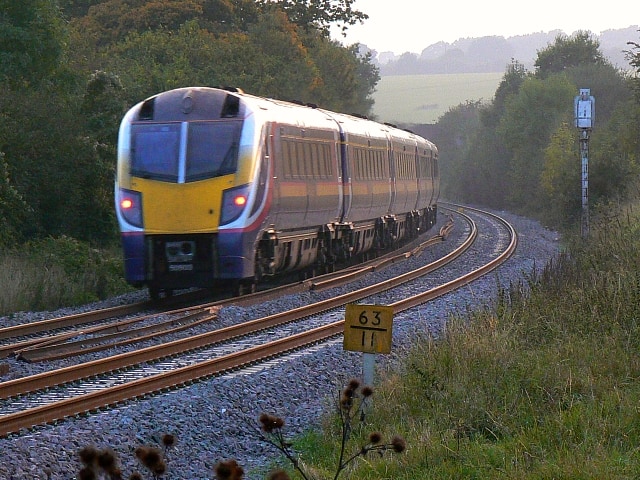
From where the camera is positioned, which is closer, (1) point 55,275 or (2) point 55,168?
(1) point 55,275

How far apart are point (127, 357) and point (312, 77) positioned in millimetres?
38671

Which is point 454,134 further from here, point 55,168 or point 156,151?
point 156,151

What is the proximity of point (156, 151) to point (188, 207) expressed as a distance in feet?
3.33

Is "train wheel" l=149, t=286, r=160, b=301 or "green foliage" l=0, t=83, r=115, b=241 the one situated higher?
"green foliage" l=0, t=83, r=115, b=241

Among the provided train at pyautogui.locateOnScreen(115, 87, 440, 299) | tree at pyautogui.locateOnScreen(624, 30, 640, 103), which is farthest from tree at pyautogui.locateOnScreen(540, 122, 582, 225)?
train at pyautogui.locateOnScreen(115, 87, 440, 299)

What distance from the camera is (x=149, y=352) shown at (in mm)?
11391

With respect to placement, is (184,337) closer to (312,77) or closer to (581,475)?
(581,475)

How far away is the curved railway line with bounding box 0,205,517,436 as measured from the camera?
9062mm

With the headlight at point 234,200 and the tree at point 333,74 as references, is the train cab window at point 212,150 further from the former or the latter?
the tree at point 333,74

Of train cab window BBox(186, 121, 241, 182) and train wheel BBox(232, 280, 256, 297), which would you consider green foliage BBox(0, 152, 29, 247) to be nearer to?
train wheel BBox(232, 280, 256, 297)

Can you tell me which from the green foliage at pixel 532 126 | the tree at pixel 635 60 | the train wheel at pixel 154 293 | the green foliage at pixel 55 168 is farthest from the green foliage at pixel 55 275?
the green foliage at pixel 532 126

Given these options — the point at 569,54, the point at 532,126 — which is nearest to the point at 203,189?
the point at 532,126

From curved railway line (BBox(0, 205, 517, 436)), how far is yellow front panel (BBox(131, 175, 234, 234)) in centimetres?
120

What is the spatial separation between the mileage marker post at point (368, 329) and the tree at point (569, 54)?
2332 inches
